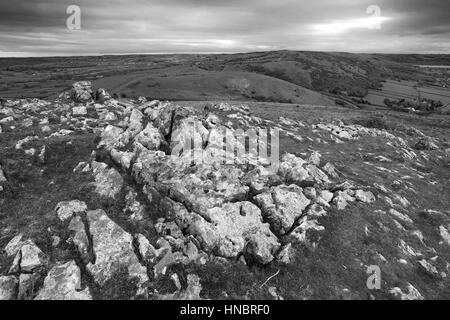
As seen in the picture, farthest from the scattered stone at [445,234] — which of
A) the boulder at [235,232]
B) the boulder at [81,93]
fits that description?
the boulder at [81,93]

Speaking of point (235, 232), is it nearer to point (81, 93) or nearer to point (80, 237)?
point (80, 237)

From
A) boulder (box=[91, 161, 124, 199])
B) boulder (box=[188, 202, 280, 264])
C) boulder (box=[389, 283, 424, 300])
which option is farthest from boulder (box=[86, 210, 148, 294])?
boulder (box=[389, 283, 424, 300])

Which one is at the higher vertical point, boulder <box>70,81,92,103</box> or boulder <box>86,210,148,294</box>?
boulder <box>70,81,92,103</box>

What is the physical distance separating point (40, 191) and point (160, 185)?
27.9ft

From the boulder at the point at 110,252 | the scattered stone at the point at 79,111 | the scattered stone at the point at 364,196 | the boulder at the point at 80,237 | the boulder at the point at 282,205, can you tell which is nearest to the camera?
the boulder at the point at 110,252

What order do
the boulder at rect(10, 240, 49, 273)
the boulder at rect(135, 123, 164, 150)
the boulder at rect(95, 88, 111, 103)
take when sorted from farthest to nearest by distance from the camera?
1. the boulder at rect(95, 88, 111, 103)
2. the boulder at rect(135, 123, 164, 150)
3. the boulder at rect(10, 240, 49, 273)

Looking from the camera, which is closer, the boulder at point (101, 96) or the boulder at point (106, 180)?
the boulder at point (106, 180)

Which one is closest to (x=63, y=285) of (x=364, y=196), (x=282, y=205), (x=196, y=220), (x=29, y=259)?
(x=29, y=259)

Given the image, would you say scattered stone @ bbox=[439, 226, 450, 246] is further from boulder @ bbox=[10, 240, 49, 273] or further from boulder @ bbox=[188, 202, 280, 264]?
boulder @ bbox=[10, 240, 49, 273]

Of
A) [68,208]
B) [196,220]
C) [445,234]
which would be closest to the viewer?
[196,220]

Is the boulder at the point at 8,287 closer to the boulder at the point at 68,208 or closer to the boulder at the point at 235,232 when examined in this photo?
the boulder at the point at 68,208
